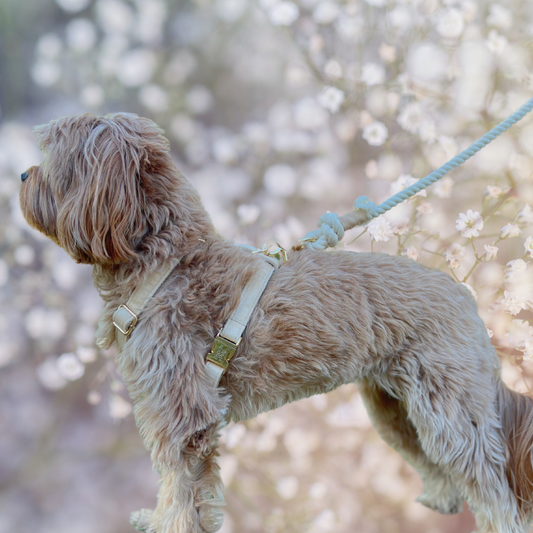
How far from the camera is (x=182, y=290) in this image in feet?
4.47

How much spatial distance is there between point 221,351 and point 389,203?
2.73 ft

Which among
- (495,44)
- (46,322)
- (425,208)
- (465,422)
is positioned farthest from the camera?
(46,322)

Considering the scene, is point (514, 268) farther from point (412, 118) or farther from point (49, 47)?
point (49, 47)

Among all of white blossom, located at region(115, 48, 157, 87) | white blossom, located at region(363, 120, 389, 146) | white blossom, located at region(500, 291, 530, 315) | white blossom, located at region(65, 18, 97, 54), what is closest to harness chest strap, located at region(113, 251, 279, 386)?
white blossom, located at region(500, 291, 530, 315)

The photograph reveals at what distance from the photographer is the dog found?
1298 mm

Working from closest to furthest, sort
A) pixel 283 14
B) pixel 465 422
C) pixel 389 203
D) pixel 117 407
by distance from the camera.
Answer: pixel 465 422 → pixel 389 203 → pixel 283 14 → pixel 117 407

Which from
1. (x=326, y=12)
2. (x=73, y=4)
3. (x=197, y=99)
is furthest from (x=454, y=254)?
(x=73, y=4)

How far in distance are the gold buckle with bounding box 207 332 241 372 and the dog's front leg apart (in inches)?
8.0

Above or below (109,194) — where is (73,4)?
above

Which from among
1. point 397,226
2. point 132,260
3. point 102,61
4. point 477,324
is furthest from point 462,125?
point 102,61

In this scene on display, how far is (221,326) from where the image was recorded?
134 cm

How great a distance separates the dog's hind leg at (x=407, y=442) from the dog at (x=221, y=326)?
0.31m

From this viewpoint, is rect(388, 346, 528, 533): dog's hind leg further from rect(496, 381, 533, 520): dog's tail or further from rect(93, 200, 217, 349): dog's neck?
rect(93, 200, 217, 349): dog's neck

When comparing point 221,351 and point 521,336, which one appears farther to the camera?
point 521,336
